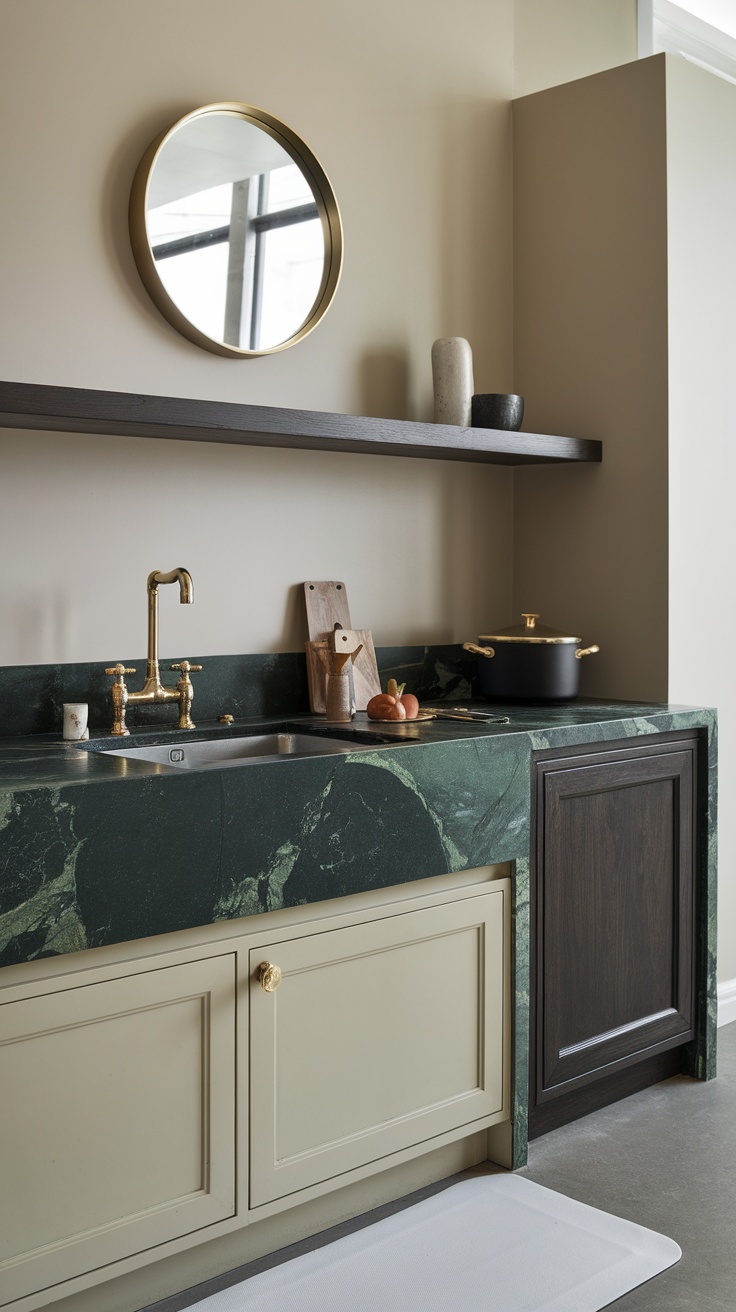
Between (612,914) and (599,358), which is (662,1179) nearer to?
(612,914)

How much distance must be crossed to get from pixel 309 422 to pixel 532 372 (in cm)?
105

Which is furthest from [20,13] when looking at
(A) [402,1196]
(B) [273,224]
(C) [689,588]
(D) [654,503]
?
(A) [402,1196]

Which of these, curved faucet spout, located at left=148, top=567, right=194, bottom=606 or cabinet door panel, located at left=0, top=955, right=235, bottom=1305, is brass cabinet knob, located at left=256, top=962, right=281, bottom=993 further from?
curved faucet spout, located at left=148, top=567, right=194, bottom=606

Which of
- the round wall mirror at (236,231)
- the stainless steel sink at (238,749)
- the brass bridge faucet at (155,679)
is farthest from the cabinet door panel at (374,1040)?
the round wall mirror at (236,231)

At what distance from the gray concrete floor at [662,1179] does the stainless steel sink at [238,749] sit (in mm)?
899

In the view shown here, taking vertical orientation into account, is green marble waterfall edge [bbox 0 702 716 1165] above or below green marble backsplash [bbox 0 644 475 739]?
below

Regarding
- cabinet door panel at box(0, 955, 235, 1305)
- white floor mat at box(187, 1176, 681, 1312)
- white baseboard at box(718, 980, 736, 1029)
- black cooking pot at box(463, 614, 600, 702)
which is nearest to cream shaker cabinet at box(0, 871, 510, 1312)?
cabinet door panel at box(0, 955, 235, 1305)

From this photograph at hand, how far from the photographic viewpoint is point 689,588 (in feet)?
10.1

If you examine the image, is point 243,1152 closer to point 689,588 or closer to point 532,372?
point 689,588

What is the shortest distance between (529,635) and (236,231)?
1188mm

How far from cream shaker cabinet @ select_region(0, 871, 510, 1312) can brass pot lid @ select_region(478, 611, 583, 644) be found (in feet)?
2.58

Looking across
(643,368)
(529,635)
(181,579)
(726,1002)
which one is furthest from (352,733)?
(726,1002)

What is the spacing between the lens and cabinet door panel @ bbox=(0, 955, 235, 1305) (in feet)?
5.57

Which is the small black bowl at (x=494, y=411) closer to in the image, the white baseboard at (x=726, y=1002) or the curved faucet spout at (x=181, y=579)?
the curved faucet spout at (x=181, y=579)
